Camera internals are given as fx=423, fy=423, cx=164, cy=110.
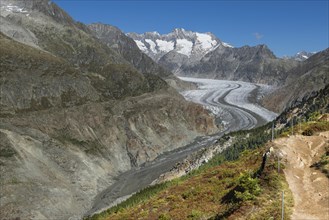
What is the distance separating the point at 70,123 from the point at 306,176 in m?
88.1

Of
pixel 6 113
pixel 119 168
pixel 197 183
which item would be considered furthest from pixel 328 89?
pixel 6 113

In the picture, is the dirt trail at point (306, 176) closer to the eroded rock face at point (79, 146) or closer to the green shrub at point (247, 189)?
the green shrub at point (247, 189)

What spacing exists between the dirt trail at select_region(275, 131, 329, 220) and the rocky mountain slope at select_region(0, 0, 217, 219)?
5190 centimetres

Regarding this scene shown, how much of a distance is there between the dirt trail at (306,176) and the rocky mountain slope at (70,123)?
5190 cm

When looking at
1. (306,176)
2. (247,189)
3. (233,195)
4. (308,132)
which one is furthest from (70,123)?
(247,189)

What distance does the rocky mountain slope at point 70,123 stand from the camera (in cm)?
7944

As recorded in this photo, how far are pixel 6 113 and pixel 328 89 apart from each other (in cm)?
7605

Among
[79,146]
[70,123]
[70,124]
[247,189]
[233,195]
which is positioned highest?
[70,123]

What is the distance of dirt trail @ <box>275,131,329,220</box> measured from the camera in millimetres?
24828

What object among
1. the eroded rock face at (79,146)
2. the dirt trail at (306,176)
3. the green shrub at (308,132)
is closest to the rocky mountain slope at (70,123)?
the eroded rock face at (79,146)

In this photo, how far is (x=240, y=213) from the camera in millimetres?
25172

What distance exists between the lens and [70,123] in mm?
110250

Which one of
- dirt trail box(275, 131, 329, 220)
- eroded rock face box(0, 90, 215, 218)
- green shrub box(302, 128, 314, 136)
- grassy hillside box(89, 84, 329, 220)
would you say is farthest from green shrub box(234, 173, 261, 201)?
eroded rock face box(0, 90, 215, 218)

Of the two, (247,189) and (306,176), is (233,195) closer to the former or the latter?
(247,189)
